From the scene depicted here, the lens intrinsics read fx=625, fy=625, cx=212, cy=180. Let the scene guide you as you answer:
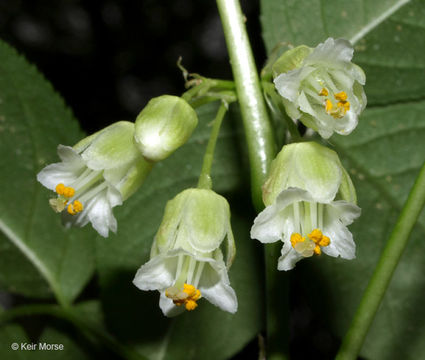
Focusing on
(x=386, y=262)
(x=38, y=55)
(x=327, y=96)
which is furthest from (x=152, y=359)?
(x=38, y=55)

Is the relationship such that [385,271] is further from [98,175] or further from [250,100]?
[98,175]

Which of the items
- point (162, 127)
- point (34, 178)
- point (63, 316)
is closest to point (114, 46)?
point (34, 178)

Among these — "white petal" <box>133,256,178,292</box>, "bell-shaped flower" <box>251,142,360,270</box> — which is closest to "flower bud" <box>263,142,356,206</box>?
"bell-shaped flower" <box>251,142,360,270</box>

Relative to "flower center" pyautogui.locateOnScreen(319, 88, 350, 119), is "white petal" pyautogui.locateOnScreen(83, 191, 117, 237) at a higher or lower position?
lower

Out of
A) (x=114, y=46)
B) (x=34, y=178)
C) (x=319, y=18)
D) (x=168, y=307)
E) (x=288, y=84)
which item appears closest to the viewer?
(x=288, y=84)

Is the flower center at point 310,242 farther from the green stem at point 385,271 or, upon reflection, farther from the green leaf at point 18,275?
the green leaf at point 18,275

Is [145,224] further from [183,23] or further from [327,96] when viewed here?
[183,23]

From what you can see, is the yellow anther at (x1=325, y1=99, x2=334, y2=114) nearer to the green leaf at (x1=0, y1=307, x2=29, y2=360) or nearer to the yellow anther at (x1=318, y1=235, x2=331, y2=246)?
the yellow anther at (x1=318, y1=235, x2=331, y2=246)
